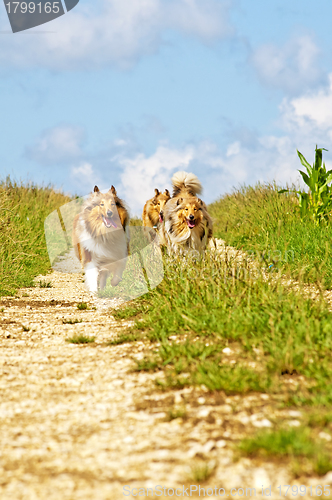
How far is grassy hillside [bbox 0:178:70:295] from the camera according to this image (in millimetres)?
9375

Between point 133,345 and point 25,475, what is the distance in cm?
229

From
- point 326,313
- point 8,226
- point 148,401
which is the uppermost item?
point 8,226

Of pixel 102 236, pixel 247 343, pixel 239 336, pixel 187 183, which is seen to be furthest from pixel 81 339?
pixel 187 183

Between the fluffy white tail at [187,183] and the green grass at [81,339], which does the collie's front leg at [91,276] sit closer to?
the fluffy white tail at [187,183]

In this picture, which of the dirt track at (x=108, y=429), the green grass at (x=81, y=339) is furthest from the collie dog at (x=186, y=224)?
the dirt track at (x=108, y=429)

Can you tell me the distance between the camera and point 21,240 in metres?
11.5

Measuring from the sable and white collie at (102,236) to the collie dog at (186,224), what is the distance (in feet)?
2.59

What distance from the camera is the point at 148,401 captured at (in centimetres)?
328

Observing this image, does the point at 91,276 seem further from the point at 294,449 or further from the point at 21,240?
the point at 294,449

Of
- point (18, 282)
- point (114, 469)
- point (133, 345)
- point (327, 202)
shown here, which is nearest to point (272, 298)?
point (133, 345)

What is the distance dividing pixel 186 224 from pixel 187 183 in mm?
1248

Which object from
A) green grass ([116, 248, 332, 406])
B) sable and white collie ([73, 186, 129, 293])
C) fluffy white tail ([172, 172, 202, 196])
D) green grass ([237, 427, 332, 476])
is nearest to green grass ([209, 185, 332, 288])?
green grass ([116, 248, 332, 406])

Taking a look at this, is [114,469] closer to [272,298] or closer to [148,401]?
[148,401]

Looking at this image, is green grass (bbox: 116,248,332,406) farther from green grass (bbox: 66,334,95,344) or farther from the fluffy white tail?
the fluffy white tail
